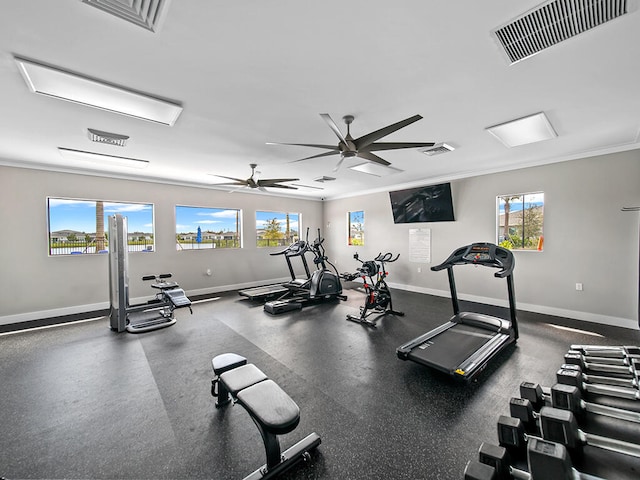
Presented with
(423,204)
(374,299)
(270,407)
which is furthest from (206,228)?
(270,407)

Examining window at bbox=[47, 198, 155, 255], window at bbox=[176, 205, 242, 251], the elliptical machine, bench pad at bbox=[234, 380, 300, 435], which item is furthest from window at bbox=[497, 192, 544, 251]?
window at bbox=[47, 198, 155, 255]

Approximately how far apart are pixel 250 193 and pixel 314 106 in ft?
17.7

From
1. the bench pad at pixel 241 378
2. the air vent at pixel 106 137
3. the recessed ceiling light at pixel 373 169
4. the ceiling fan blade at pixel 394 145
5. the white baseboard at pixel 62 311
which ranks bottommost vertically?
the white baseboard at pixel 62 311

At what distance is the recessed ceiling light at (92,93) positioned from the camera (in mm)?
2141

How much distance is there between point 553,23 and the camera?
1719 millimetres

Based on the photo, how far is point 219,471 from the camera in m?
1.74

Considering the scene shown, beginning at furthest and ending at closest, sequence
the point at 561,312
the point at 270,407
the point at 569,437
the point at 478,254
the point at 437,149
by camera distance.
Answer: the point at 561,312 → the point at 437,149 → the point at 478,254 → the point at 270,407 → the point at 569,437

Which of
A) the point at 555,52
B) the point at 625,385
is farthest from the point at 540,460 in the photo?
the point at 555,52

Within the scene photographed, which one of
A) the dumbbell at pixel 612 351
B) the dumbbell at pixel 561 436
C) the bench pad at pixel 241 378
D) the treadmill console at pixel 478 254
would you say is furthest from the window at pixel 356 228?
the dumbbell at pixel 561 436

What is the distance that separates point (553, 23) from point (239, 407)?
3.80m

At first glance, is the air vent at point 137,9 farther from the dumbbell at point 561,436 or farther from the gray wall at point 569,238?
the gray wall at point 569,238

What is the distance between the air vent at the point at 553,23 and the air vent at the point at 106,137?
425 centimetres

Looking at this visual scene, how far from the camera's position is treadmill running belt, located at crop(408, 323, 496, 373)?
2852mm

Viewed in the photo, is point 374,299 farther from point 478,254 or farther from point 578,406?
point 578,406
